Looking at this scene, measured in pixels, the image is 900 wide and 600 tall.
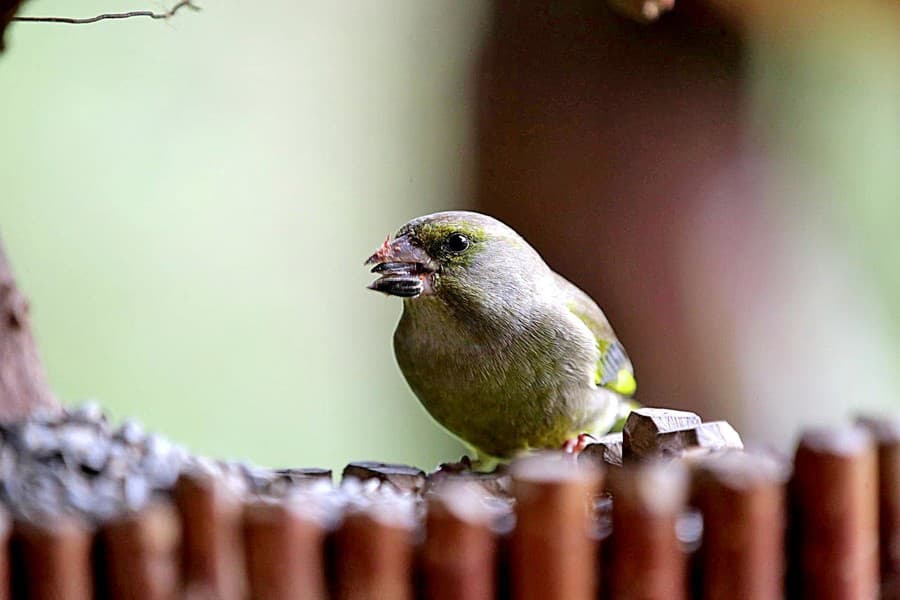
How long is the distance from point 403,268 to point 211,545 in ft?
3.50

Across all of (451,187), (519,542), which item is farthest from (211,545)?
(451,187)

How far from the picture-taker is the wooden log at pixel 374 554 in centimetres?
127

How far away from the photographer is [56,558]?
1.24 metres

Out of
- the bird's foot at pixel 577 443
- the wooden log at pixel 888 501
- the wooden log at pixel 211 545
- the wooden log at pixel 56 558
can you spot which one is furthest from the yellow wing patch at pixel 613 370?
the wooden log at pixel 56 558

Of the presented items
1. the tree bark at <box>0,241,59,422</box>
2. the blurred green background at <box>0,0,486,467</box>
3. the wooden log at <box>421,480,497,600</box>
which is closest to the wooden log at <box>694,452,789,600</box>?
the wooden log at <box>421,480,497,600</box>

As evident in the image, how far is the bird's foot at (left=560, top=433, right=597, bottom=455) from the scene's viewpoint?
238 centimetres

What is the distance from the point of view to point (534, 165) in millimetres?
4113

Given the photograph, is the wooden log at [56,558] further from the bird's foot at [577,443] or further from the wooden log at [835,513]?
the bird's foot at [577,443]

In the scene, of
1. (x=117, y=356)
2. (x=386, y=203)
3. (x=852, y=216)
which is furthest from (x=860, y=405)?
(x=117, y=356)

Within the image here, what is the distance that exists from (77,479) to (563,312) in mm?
1195

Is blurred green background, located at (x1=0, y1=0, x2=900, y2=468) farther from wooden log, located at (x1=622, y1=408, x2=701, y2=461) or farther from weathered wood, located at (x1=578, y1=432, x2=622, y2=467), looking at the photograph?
wooden log, located at (x1=622, y1=408, x2=701, y2=461)

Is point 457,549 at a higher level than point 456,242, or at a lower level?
lower

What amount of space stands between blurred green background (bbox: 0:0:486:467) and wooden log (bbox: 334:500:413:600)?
279cm

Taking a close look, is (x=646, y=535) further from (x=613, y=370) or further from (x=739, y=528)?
(x=613, y=370)
